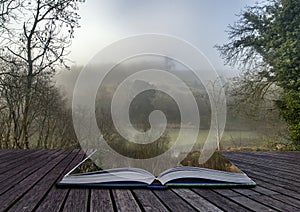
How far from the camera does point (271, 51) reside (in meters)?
5.17

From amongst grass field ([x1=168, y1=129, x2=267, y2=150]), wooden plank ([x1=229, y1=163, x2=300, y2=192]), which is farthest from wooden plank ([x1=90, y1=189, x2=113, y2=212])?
grass field ([x1=168, y1=129, x2=267, y2=150])

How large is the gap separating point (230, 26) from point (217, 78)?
149 cm

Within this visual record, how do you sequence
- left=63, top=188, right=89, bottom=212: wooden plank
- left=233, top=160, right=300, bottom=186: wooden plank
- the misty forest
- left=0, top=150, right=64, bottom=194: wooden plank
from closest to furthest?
left=63, top=188, right=89, bottom=212: wooden plank < left=0, top=150, right=64, bottom=194: wooden plank < left=233, top=160, right=300, bottom=186: wooden plank < the misty forest

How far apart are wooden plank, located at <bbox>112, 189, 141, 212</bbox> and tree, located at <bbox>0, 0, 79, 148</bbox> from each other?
351cm

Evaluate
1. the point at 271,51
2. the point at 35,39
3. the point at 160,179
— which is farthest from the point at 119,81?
the point at 271,51

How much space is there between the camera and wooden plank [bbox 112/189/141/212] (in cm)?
83

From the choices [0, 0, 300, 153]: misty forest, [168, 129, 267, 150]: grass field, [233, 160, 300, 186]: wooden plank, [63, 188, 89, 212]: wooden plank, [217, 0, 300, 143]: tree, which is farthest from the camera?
[217, 0, 300, 143]: tree

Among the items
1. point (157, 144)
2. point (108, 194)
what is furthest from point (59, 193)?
point (157, 144)

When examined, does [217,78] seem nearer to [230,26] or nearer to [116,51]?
[230,26]

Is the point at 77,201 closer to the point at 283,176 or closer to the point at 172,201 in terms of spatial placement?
the point at 172,201

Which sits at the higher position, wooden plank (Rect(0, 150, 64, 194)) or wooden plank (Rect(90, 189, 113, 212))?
wooden plank (Rect(0, 150, 64, 194))

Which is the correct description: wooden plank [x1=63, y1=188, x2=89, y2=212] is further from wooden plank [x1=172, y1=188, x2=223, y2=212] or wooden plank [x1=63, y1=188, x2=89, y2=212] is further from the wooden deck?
wooden plank [x1=172, y1=188, x2=223, y2=212]

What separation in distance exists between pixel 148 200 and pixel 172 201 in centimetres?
9

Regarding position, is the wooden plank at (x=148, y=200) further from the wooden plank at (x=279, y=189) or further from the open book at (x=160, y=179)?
the wooden plank at (x=279, y=189)
